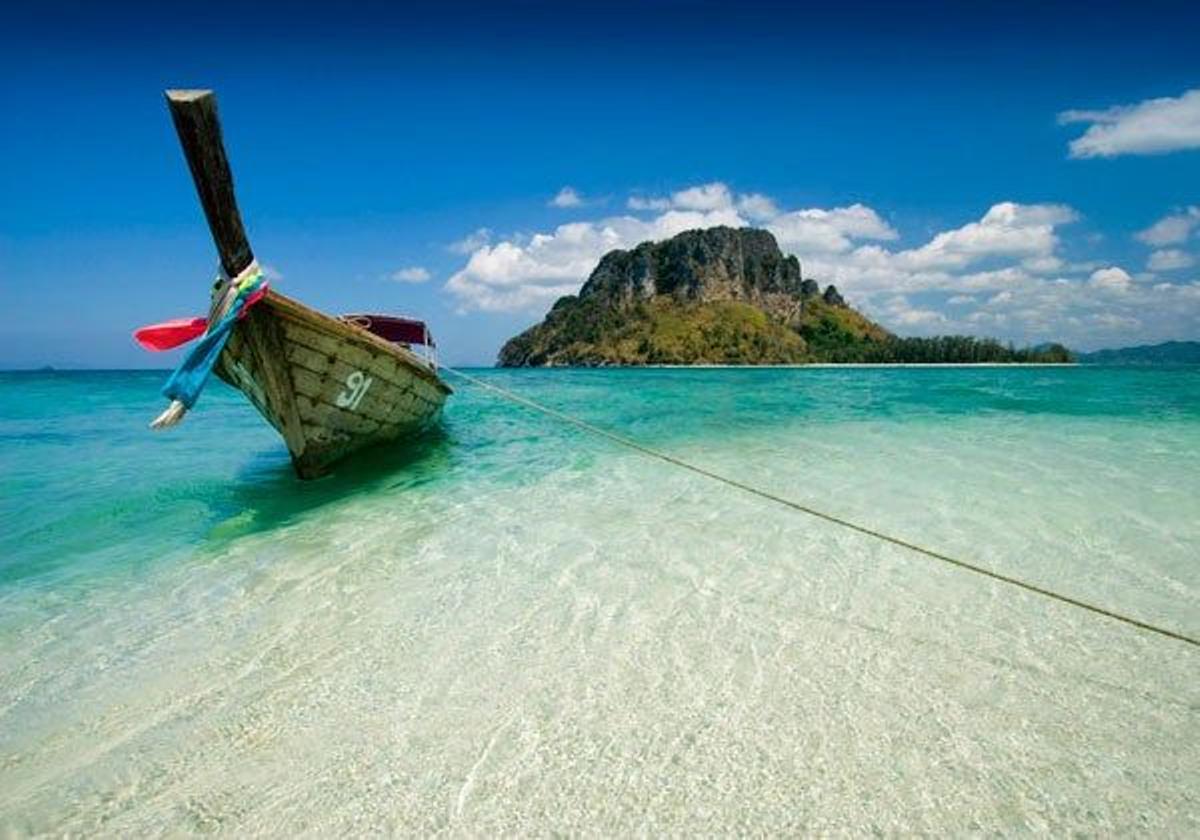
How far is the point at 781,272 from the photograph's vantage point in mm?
193750

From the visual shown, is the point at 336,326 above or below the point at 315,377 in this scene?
above

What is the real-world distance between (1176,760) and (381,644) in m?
4.23

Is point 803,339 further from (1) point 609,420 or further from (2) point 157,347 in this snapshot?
(2) point 157,347

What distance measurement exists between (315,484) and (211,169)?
16.1ft

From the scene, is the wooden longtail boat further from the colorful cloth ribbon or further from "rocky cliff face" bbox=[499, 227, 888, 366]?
"rocky cliff face" bbox=[499, 227, 888, 366]

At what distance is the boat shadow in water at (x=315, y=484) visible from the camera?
301 inches

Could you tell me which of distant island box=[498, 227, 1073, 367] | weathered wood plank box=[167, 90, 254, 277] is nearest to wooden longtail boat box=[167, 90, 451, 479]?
weathered wood plank box=[167, 90, 254, 277]

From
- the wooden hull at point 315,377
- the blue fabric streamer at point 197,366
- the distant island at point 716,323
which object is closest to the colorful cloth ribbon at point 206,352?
the blue fabric streamer at point 197,366

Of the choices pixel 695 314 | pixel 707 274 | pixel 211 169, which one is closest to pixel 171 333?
pixel 211 169

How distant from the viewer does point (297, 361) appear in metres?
8.70

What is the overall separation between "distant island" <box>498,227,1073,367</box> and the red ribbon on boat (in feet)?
474

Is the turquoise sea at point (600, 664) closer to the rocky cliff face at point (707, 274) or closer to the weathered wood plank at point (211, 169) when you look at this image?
the weathered wood plank at point (211, 169)

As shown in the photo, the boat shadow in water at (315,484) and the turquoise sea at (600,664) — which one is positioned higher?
the turquoise sea at (600,664)

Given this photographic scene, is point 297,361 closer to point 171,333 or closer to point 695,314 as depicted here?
point 171,333
